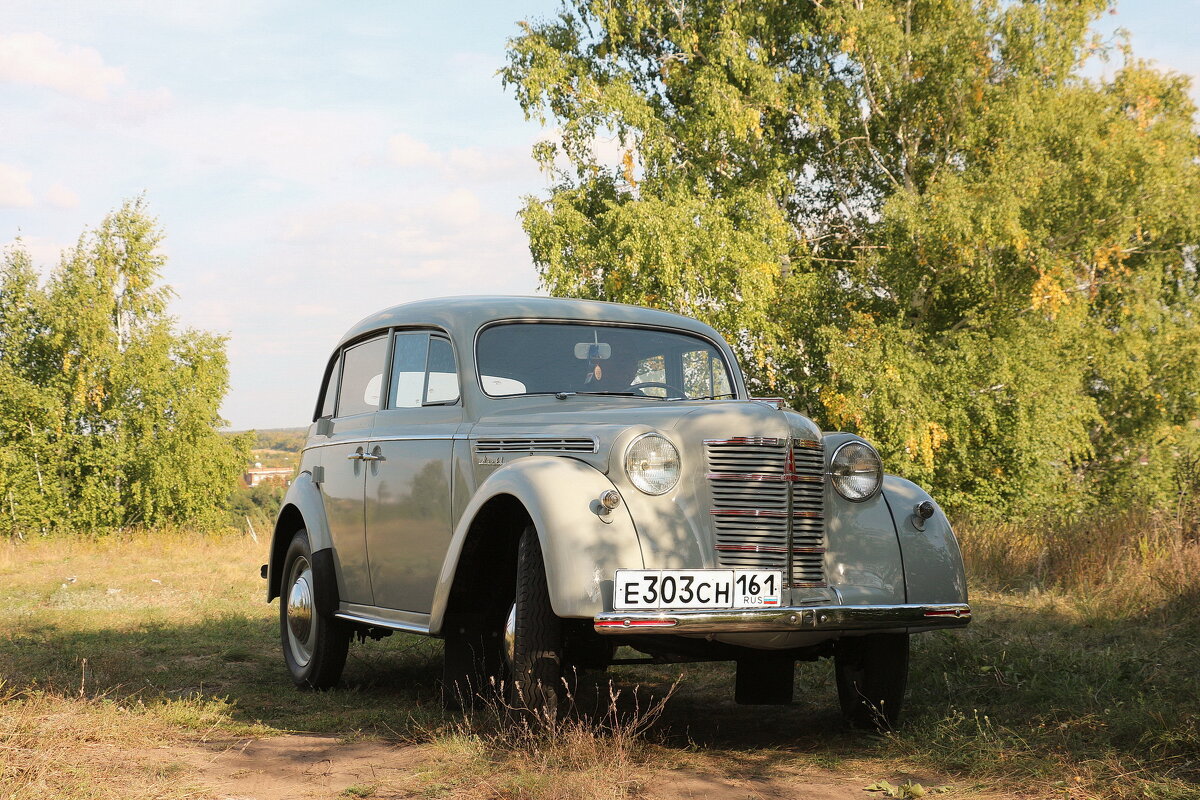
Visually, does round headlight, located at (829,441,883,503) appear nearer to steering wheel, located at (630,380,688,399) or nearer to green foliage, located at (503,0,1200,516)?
steering wheel, located at (630,380,688,399)

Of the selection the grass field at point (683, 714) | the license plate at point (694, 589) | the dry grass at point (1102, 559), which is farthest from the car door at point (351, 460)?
the dry grass at point (1102, 559)

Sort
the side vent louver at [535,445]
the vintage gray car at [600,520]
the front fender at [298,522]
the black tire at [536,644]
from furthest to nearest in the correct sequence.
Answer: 1. the front fender at [298,522]
2. the side vent louver at [535,445]
3. the black tire at [536,644]
4. the vintage gray car at [600,520]

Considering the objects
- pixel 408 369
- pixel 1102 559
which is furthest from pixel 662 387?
pixel 1102 559

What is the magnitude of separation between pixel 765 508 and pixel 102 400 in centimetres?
3008

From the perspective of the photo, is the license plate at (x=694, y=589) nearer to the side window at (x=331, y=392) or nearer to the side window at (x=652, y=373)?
the side window at (x=652, y=373)

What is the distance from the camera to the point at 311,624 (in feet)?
22.0

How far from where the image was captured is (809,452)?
475 centimetres

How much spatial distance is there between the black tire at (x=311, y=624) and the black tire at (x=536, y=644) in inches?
92.4

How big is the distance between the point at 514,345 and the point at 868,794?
2804 millimetres

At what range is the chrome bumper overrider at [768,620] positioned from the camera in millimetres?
4105

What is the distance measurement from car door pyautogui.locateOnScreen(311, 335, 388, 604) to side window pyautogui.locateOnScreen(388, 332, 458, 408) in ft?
0.63

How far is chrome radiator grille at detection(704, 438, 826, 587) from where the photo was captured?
453cm

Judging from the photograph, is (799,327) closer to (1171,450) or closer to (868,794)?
(1171,450)

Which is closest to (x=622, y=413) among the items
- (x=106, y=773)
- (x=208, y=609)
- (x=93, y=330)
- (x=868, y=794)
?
(x=868, y=794)
